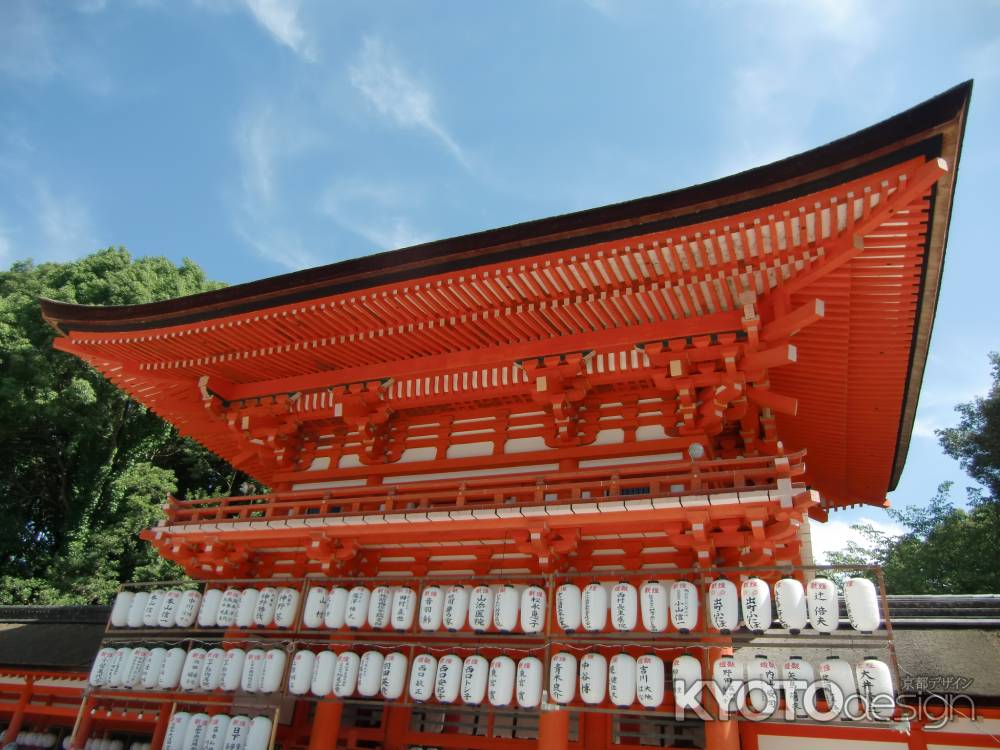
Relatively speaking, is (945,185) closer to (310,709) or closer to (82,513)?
(310,709)

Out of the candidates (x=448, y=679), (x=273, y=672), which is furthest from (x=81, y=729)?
(x=448, y=679)

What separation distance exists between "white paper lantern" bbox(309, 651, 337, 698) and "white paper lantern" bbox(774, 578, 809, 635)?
17.8 feet

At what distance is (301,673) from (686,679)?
15.8 feet

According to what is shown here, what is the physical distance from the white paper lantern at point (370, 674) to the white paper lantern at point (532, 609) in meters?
1.97

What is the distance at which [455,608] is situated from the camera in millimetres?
8180

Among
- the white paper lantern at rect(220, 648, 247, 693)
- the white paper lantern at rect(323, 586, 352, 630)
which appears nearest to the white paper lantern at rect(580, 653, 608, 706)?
the white paper lantern at rect(323, 586, 352, 630)

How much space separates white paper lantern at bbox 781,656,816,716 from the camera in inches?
253

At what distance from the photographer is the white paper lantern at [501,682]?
7.53m

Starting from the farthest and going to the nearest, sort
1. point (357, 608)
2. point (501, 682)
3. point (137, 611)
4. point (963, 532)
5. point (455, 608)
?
point (963, 532) → point (137, 611) → point (357, 608) → point (455, 608) → point (501, 682)

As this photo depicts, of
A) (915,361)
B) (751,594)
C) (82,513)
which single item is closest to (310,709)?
(751,594)

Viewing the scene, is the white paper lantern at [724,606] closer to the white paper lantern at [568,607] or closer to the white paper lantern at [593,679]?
the white paper lantern at [593,679]

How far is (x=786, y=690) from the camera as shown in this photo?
645cm

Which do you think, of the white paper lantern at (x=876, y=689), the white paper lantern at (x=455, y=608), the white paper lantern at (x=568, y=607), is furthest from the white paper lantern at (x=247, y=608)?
the white paper lantern at (x=876, y=689)

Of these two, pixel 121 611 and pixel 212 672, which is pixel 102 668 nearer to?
pixel 121 611
